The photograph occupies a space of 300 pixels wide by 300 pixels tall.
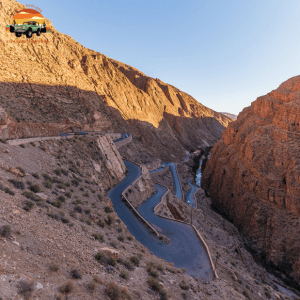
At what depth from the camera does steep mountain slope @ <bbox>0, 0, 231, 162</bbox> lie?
27.3 m

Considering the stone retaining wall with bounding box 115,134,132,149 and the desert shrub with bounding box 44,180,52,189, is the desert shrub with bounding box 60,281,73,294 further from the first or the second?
the stone retaining wall with bounding box 115,134,132,149

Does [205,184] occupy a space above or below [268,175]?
below

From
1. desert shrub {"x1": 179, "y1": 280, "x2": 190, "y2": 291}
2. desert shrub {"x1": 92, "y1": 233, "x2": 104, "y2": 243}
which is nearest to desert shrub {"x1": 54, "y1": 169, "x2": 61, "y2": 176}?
desert shrub {"x1": 92, "y1": 233, "x2": 104, "y2": 243}

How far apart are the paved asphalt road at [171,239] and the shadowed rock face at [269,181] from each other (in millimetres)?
18096

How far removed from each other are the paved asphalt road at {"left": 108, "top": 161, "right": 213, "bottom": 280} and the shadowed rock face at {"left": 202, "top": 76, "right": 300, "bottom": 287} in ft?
59.4

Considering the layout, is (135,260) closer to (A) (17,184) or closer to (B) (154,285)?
(B) (154,285)

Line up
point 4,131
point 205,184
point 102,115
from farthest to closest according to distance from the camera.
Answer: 1. point 205,184
2. point 102,115
3. point 4,131

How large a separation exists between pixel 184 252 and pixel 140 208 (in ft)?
27.1

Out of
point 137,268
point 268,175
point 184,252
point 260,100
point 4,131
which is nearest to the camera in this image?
point 137,268

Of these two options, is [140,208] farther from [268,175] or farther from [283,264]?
[268,175]

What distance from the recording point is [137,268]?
812 cm

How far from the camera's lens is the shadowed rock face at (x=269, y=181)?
25.7 metres

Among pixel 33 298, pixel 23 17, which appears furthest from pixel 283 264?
pixel 23 17

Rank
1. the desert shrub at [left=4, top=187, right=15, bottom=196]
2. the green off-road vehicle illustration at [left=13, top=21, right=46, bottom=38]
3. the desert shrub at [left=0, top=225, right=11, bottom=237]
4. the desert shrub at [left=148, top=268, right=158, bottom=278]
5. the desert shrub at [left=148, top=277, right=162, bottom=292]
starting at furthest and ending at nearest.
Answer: the green off-road vehicle illustration at [left=13, top=21, right=46, bottom=38] < the desert shrub at [left=4, top=187, right=15, bottom=196] < the desert shrub at [left=148, top=268, right=158, bottom=278] < the desert shrub at [left=148, top=277, right=162, bottom=292] < the desert shrub at [left=0, top=225, right=11, bottom=237]
